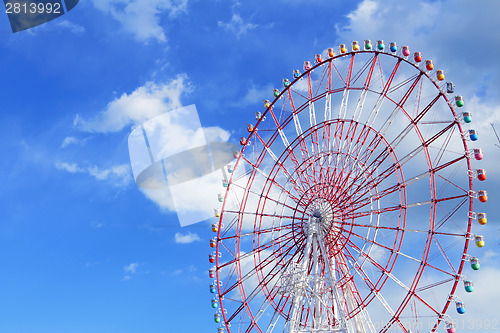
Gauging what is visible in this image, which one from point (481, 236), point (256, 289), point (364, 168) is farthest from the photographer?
point (256, 289)

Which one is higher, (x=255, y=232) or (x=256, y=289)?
(x=255, y=232)

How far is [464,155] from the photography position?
30.4m

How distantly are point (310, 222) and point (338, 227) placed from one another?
179cm

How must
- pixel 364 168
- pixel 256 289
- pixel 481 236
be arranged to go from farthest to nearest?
pixel 256 289 < pixel 364 168 < pixel 481 236

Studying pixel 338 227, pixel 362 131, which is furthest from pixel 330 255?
pixel 362 131

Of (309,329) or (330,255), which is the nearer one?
(309,329)

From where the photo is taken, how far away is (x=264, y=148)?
37.7 m

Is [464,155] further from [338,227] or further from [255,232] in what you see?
[255,232]

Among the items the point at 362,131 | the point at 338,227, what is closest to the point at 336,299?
the point at 338,227

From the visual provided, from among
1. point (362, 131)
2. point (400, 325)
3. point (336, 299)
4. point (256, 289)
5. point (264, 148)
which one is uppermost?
point (264, 148)

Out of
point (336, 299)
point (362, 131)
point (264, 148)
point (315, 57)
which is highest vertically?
point (315, 57)

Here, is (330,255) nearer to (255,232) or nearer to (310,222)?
(310,222)

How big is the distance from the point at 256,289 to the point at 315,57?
1657 centimetres

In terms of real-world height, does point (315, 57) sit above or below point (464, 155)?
above
